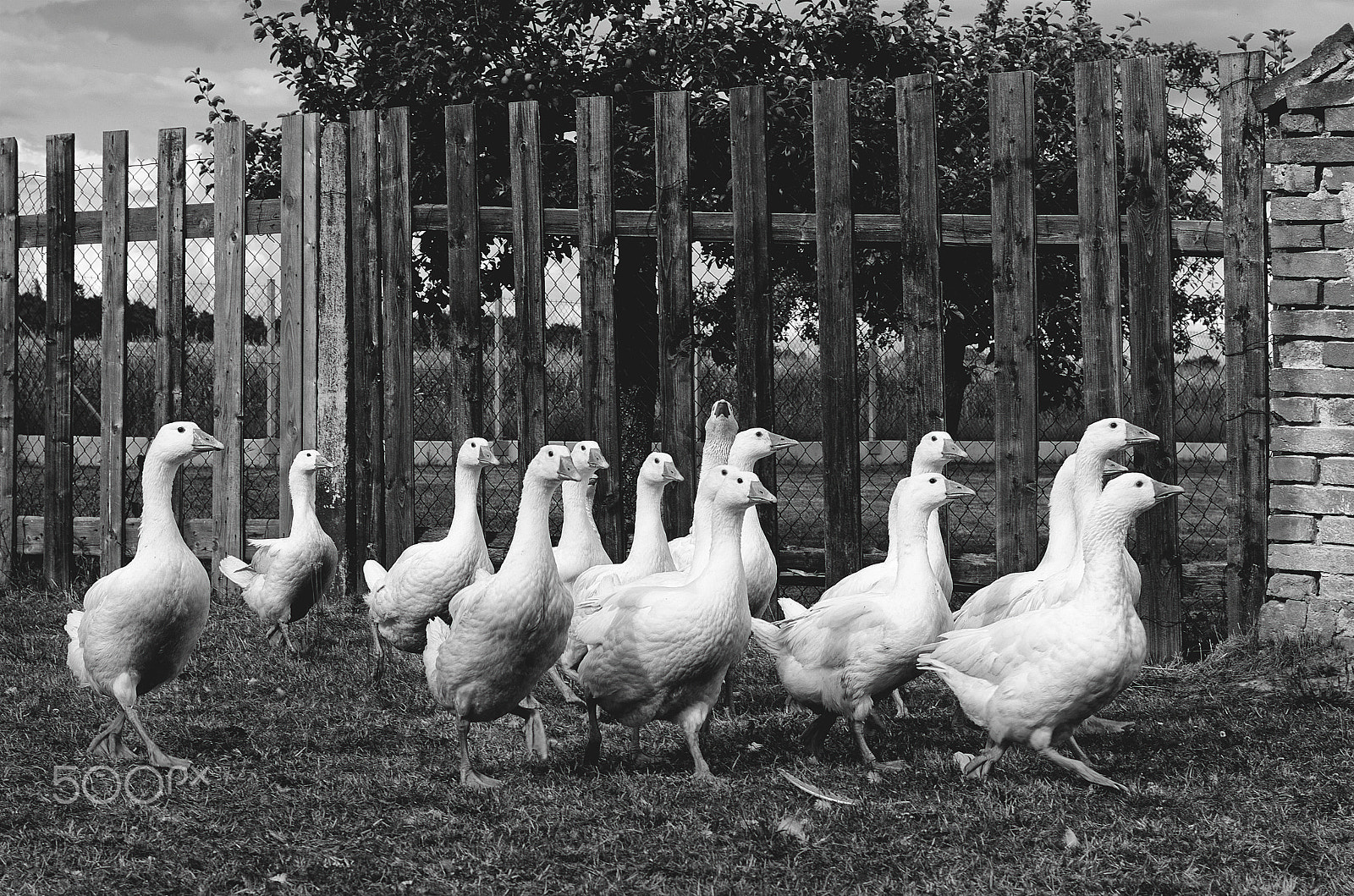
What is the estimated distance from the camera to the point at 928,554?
223 inches

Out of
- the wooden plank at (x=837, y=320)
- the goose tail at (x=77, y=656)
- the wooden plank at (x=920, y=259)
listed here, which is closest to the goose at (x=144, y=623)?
the goose tail at (x=77, y=656)

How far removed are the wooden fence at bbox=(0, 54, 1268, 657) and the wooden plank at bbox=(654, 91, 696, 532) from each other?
1cm

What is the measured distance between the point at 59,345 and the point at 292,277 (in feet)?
6.06

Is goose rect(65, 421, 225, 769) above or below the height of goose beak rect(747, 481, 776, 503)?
below

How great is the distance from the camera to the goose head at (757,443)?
6.23 meters

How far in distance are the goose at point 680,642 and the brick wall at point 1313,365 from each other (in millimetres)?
2982

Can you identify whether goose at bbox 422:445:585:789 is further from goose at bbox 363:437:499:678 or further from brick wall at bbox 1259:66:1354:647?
brick wall at bbox 1259:66:1354:647

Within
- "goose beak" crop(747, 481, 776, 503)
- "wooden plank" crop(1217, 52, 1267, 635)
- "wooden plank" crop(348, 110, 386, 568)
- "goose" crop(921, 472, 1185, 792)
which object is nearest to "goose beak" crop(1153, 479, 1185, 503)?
"goose" crop(921, 472, 1185, 792)

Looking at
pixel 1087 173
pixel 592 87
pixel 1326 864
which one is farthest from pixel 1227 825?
pixel 592 87

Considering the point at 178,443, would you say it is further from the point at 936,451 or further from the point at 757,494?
the point at 936,451

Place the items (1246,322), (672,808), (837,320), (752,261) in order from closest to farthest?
(672,808)
(1246,322)
(837,320)
(752,261)

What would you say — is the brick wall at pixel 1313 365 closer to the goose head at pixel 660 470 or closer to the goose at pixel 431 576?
the goose head at pixel 660 470

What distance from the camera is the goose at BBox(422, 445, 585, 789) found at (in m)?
4.80

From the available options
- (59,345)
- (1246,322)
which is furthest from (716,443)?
(59,345)
